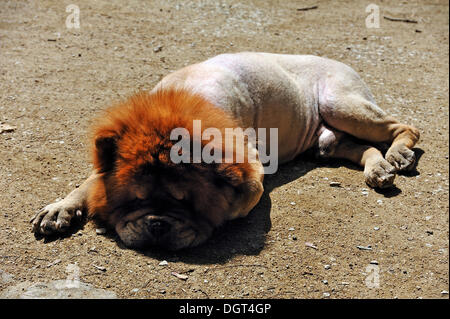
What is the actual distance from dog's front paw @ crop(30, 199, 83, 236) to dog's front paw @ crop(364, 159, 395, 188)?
8.83ft

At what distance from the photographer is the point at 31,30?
7.77 metres

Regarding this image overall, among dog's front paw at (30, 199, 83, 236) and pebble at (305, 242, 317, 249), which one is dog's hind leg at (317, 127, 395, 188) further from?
dog's front paw at (30, 199, 83, 236)

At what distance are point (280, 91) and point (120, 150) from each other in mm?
2098

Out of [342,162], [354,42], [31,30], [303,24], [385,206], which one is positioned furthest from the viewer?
[303,24]

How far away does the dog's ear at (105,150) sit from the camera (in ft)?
11.9

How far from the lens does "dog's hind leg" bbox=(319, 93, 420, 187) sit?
5273 millimetres

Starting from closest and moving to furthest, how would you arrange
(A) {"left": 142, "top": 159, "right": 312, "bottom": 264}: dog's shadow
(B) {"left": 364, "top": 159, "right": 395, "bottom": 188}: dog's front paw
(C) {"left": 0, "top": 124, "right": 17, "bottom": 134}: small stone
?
(A) {"left": 142, "top": 159, "right": 312, "bottom": 264}: dog's shadow, (B) {"left": 364, "top": 159, "right": 395, "bottom": 188}: dog's front paw, (C) {"left": 0, "top": 124, "right": 17, "bottom": 134}: small stone

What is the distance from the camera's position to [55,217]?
12.6 feet

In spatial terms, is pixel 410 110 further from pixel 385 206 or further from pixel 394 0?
pixel 394 0

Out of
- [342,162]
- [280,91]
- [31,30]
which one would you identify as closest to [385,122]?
[342,162]

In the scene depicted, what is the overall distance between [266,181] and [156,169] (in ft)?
5.52

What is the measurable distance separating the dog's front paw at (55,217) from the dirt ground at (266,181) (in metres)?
0.10

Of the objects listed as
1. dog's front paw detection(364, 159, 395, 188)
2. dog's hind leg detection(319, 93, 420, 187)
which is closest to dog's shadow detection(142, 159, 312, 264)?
dog's front paw detection(364, 159, 395, 188)

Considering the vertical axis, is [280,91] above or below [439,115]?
above
